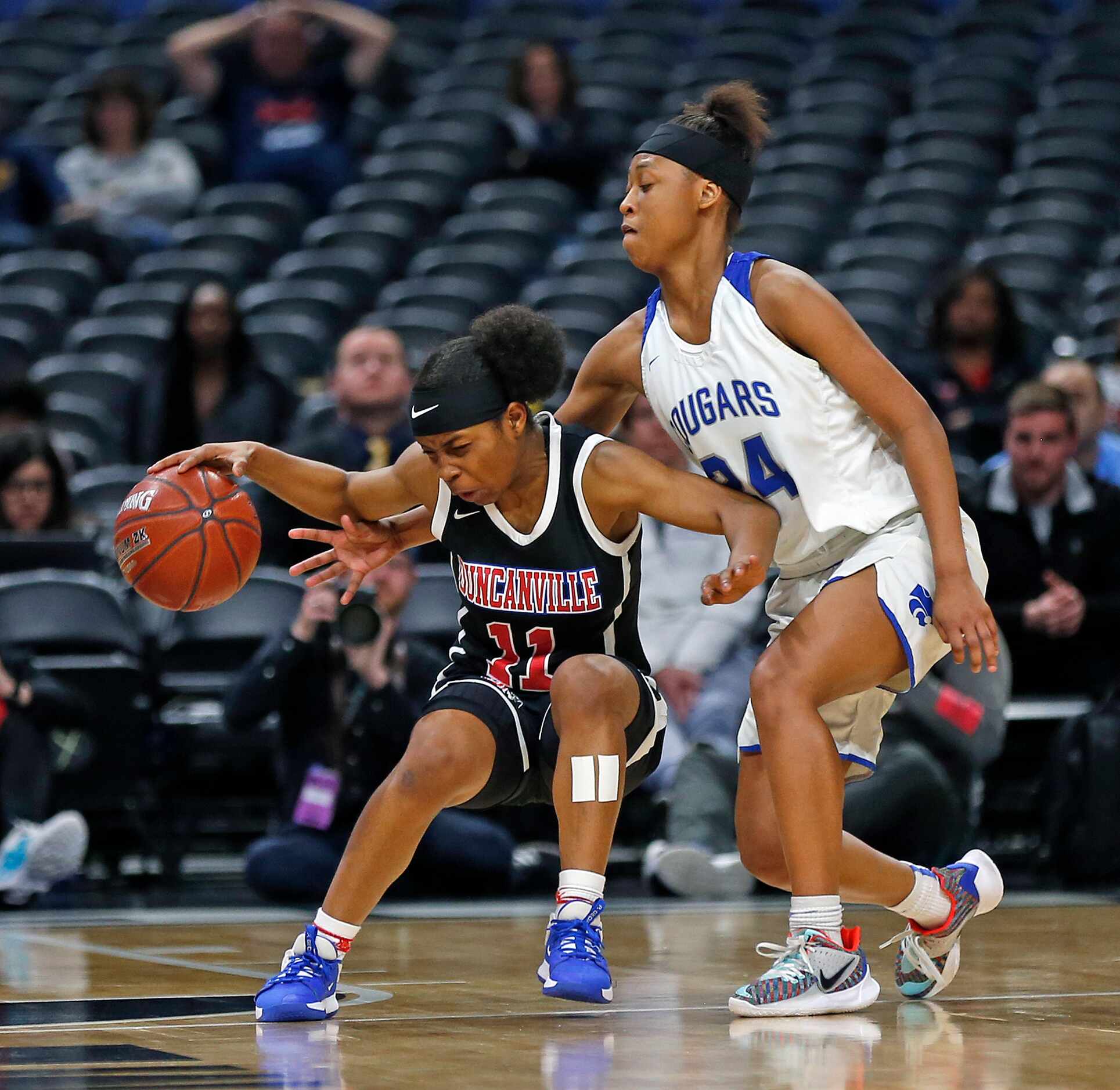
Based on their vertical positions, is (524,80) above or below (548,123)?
above

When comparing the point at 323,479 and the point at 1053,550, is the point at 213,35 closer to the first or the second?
the point at 1053,550

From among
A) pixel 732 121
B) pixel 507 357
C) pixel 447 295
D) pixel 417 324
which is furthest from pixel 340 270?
pixel 507 357

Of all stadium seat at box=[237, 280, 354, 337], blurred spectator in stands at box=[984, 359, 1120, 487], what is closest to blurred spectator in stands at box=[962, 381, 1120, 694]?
blurred spectator in stands at box=[984, 359, 1120, 487]

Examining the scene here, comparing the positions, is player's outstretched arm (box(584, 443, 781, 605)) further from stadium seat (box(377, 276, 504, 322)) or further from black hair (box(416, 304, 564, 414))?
stadium seat (box(377, 276, 504, 322))

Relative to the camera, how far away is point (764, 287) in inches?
141

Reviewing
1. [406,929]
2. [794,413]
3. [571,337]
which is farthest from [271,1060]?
[571,337]

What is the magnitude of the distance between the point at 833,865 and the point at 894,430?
0.80m

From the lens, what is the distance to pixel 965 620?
3.39m

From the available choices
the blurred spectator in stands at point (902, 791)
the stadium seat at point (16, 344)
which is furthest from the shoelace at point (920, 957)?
the stadium seat at point (16, 344)

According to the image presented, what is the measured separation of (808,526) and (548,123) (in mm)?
7994

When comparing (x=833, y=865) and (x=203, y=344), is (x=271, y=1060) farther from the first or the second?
(x=203, y=344)

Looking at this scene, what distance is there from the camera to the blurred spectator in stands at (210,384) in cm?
762

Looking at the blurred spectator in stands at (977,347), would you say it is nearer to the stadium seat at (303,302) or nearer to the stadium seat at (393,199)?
the stadium seat at (303,302)

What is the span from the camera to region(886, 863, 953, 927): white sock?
3.74 metres
